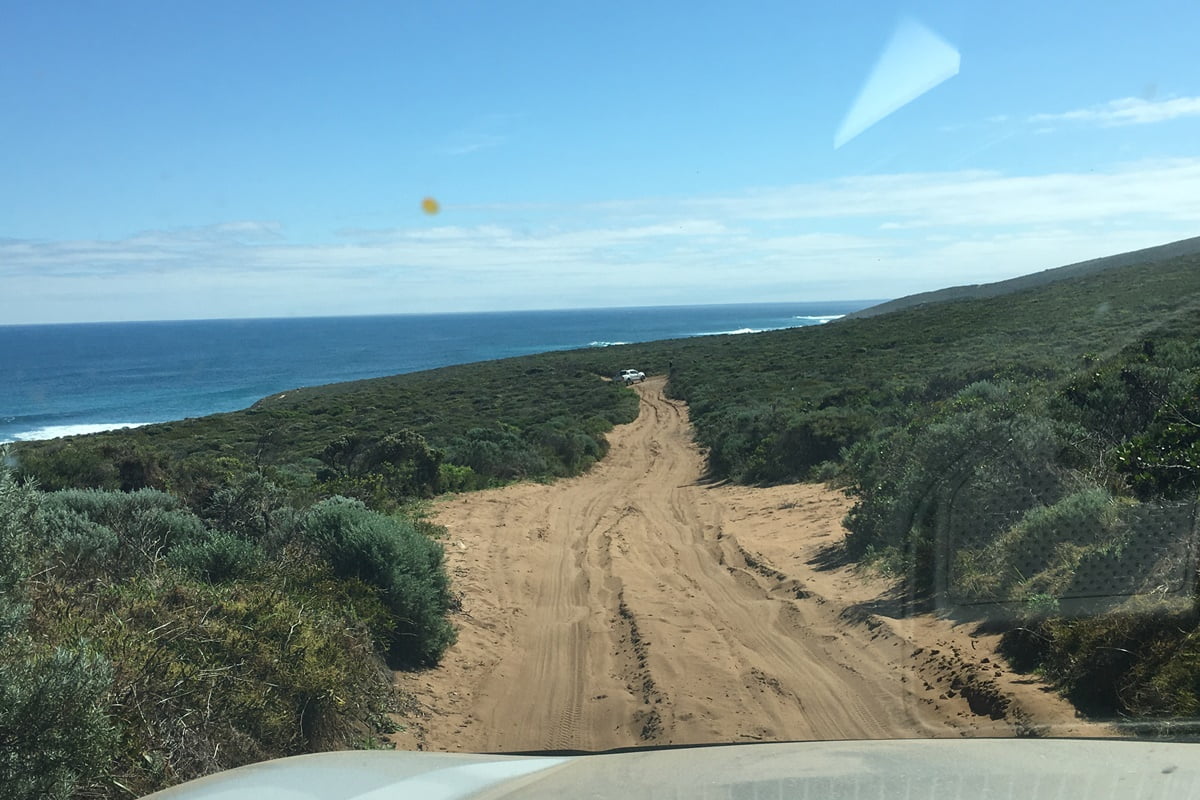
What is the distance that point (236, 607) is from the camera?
18.0 feet

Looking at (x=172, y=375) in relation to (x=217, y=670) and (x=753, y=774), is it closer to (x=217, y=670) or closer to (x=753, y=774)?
(x=217, y=670)

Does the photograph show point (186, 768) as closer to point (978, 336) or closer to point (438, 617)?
point (438, 617)

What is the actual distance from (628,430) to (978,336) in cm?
1602

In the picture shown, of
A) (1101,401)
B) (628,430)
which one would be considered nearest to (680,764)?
(1101,401)

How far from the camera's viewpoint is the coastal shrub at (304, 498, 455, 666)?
7.16 meters

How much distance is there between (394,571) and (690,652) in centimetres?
264

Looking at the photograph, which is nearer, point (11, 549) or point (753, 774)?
point (753, 774)

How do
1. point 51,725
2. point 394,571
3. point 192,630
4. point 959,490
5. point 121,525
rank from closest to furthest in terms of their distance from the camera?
point 51,725
point 192,630
point 121,525
point 394,571
point 959,490

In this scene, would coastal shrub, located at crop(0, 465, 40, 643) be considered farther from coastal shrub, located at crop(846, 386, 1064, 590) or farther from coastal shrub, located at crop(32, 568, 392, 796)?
coastal shrub, located at crop(846, 386, 1064, 590)

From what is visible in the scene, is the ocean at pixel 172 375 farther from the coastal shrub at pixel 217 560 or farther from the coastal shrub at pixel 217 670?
the coastal shrub at pixel 217 670

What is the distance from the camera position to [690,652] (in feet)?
24.6

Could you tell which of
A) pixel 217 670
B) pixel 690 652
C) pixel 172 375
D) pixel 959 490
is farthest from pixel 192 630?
pixel 172 375

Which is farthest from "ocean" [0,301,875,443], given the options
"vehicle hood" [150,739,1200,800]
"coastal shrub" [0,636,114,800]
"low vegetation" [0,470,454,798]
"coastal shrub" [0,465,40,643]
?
"vehicle hood" [150,739,1200,800]

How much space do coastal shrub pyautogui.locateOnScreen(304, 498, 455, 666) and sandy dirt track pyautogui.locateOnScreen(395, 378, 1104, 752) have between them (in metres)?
0.24
